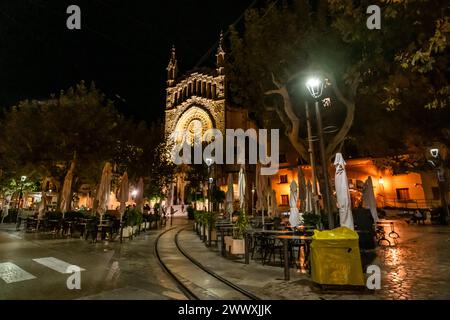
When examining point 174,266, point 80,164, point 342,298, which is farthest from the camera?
point 80,164

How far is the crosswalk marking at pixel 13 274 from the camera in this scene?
607 cm

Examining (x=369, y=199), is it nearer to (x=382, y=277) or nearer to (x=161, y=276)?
(x=382, y=277)

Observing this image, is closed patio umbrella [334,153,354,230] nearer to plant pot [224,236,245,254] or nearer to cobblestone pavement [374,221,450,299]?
cobblestone pavement [374,221,450,299]

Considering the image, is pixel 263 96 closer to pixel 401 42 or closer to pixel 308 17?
pixel 308 17

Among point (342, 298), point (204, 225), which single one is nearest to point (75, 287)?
point (342, 298)

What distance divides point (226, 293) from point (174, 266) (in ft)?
9.56

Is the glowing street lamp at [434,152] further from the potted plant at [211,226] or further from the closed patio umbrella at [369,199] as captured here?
the potted plant at [211,226]

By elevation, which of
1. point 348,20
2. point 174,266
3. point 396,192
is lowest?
point 174,266

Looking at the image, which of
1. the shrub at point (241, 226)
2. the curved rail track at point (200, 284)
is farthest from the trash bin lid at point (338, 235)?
the shrub at point (241, 226)

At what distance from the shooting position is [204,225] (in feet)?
43.7

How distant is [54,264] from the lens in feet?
25.4

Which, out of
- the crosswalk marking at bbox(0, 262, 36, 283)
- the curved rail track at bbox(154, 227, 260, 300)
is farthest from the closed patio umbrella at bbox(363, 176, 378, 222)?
the crosswalk marking at bbox(0, 262, 36, 283)
